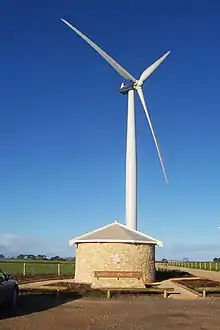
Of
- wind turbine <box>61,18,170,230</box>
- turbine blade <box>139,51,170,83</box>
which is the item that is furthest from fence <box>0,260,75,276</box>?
turbine blade <box>139,51,170,83</box>

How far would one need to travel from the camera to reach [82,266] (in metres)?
31.2

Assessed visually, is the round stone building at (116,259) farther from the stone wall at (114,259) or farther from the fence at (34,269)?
the fence at (34,269)

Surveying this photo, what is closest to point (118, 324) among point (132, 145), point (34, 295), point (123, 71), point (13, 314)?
point (13, 314)

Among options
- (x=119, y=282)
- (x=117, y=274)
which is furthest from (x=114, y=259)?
(x=119, y=282)

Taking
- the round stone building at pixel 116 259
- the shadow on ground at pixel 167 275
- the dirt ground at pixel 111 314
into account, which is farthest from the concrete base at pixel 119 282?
the dirt ground at pixel 111 314

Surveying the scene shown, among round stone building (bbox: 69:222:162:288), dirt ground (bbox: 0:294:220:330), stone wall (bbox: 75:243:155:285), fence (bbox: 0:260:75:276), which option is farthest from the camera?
fence (bbox: 0:260:75:276)

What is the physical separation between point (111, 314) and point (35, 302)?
14.4ft

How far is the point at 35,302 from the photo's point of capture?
18453 mm

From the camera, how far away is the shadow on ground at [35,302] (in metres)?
14.9

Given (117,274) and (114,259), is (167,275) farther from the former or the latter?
(117,274)

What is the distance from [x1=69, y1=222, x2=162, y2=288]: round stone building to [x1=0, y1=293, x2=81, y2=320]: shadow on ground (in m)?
7.92

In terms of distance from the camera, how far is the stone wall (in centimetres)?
3011

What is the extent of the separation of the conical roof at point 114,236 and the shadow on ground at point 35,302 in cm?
862

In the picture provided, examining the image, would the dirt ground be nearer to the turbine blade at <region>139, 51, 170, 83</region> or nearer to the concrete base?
the concrete base
